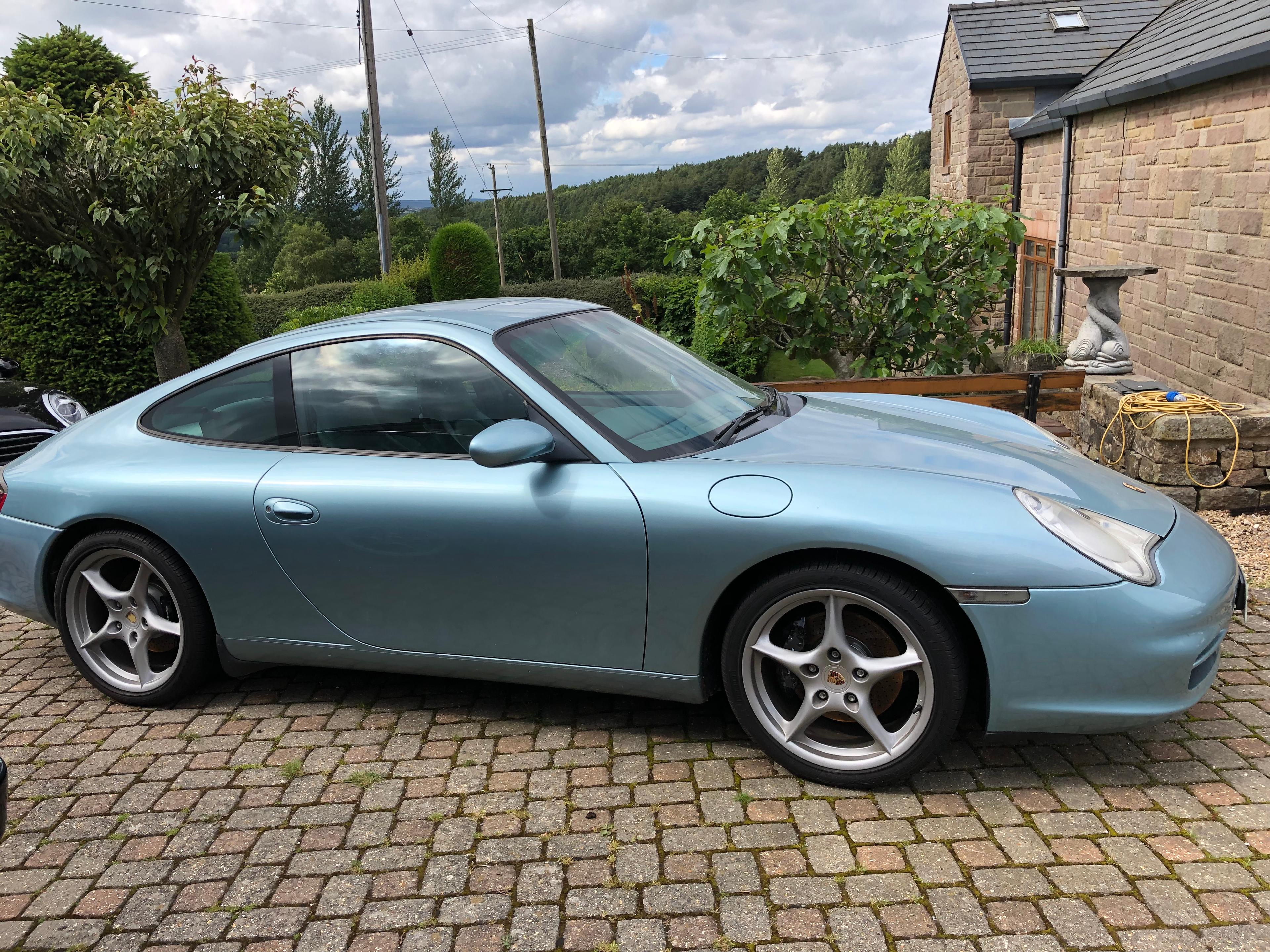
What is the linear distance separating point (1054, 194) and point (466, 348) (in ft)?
48.3

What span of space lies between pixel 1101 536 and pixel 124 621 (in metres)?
3.46

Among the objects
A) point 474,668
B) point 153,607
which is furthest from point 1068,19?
point 153,607

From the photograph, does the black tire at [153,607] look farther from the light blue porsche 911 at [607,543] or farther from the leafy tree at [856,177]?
the leafy tree at [856,177]

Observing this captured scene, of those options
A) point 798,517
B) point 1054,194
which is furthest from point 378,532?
point 1054,194

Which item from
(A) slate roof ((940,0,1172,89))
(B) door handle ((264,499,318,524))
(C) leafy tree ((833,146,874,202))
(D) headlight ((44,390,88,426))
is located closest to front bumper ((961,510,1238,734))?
(B) door handle ((264,499,318,524))

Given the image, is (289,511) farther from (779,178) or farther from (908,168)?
(779,178)

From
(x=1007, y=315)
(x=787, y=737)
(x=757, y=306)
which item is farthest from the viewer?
(x=1007, y=315)

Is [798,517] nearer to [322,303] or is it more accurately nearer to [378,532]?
[378,532]

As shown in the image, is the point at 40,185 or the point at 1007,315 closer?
the point at 40,185

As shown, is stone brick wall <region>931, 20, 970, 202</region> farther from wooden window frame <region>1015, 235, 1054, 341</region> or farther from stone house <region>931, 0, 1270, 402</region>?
wooden window frame <region>1015, 235, 1054, 341</region>

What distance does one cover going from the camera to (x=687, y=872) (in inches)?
104

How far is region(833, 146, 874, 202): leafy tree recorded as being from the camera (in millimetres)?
72500

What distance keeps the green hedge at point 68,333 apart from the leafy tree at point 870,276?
6.73m

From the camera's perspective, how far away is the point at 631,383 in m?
3.59
